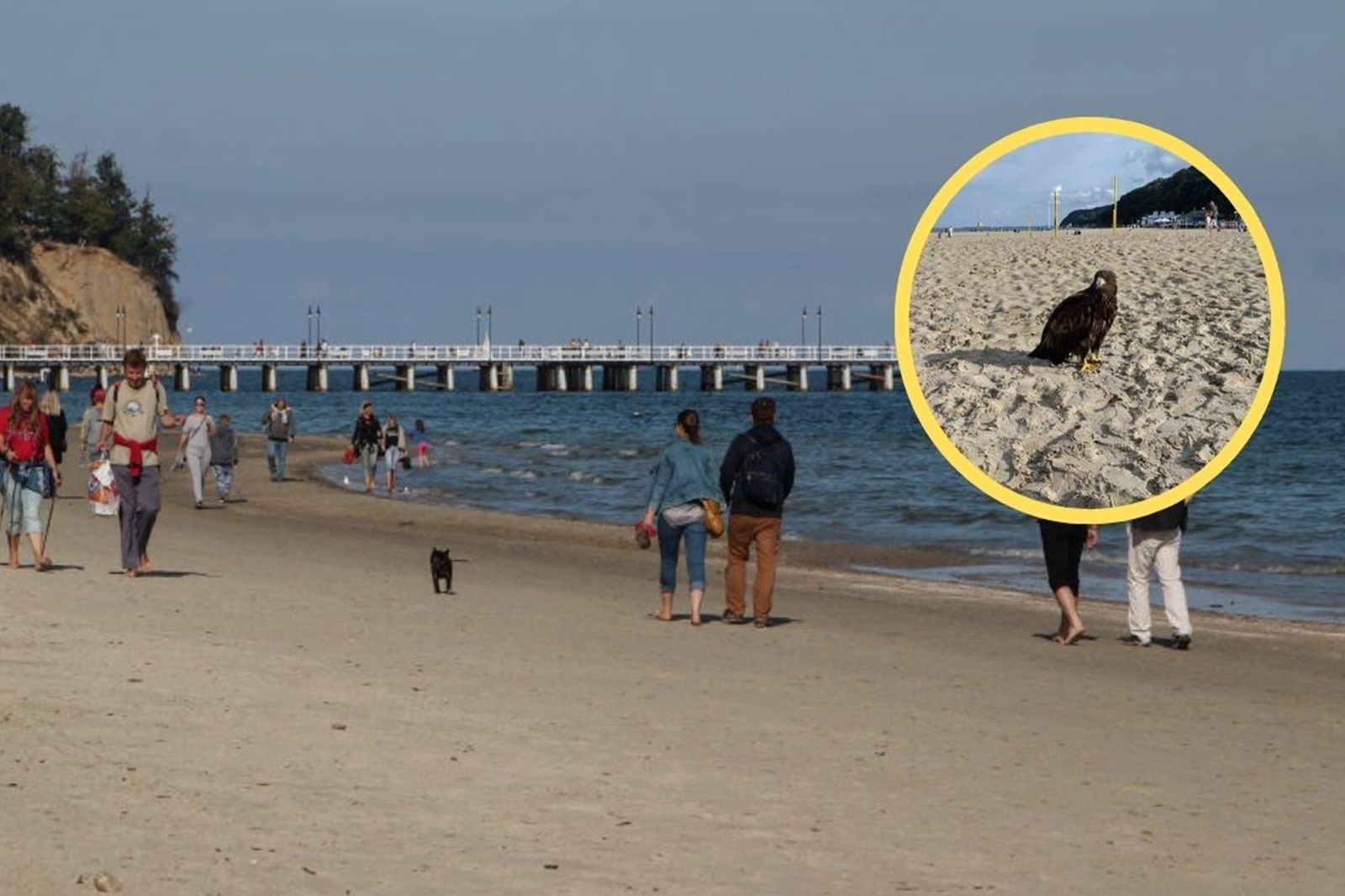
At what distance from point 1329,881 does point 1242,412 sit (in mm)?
3943

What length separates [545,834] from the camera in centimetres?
716

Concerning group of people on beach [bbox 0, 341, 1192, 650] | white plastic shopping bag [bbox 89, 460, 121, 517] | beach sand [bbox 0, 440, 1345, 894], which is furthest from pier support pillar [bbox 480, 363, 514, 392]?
beach sand [bbox 0, 440, 1345, 894]

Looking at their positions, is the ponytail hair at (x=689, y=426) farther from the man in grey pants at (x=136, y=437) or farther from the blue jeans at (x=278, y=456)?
the blue jeans at (x=278, y=456)

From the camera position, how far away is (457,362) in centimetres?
15525

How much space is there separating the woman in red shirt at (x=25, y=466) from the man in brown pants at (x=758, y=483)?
6.23m

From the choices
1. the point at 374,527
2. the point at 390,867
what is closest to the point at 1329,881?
the point at 390,867

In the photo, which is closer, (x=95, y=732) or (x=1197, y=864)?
(x=1197, y=864)

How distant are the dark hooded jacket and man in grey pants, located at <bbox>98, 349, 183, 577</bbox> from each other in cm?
461

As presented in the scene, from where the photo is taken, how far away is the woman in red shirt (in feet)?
55.1

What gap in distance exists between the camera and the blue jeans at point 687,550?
48.9ft

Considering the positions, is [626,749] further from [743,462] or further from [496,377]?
[496,377]

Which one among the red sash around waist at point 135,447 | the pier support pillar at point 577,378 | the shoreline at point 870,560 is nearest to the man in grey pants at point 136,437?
the red sash around waist at point 135,447

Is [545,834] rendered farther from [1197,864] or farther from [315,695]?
[315,695]

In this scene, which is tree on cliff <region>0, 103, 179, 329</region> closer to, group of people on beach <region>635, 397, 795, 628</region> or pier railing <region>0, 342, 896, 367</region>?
pier railing <region>0, 342, 896, 367</region>
